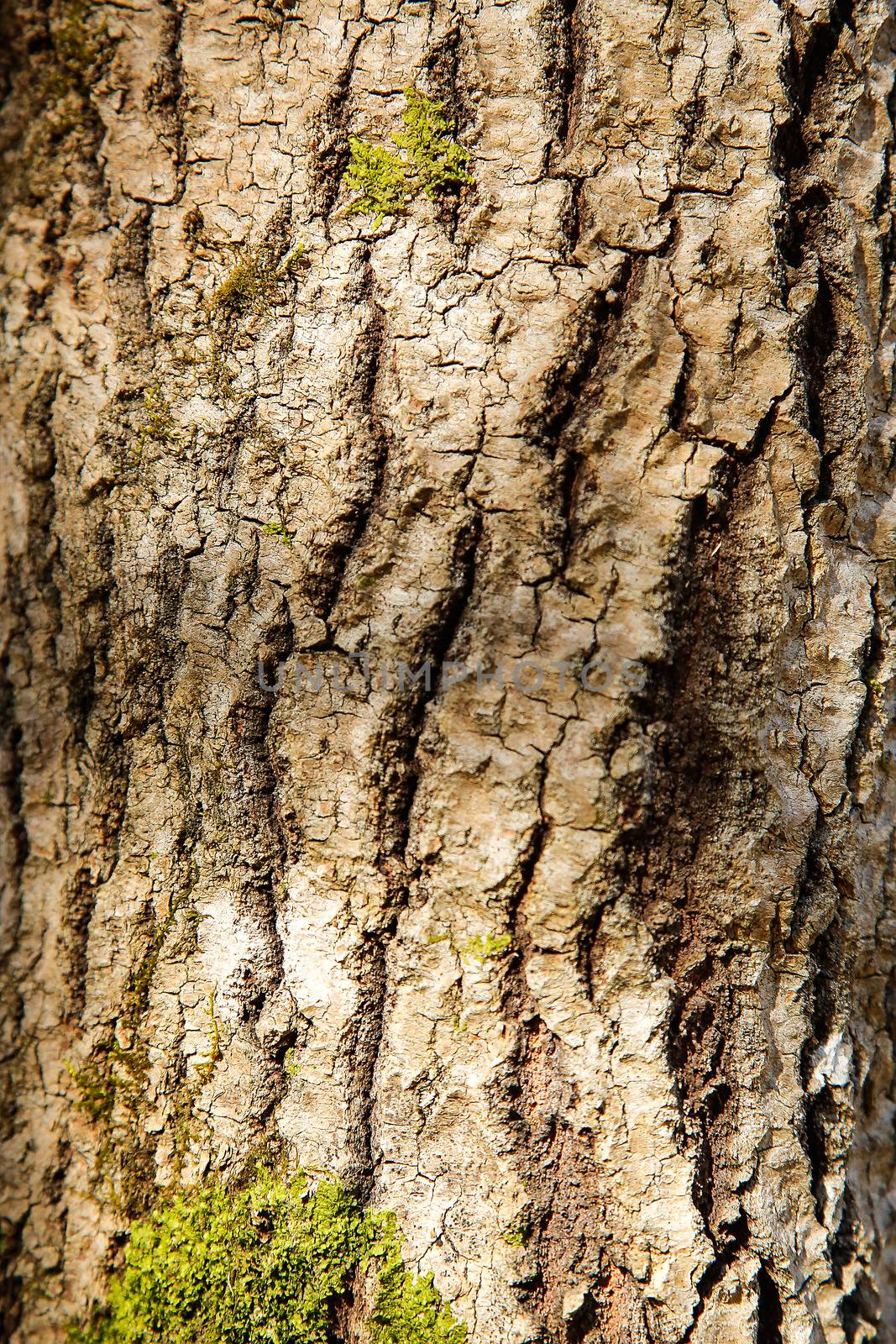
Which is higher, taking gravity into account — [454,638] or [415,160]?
[415,160]

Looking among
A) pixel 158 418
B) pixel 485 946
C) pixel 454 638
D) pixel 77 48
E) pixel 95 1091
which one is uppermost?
pixel 77 48

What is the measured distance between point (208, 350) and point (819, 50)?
89 cm

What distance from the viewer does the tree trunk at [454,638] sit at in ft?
3.14

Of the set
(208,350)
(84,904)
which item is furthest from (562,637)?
(84,904)

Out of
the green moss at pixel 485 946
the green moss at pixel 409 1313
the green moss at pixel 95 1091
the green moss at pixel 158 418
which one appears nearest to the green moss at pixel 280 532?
the green moss at pixel 158 418

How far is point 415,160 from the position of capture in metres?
0.96

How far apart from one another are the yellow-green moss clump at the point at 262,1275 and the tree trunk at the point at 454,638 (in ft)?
0.11

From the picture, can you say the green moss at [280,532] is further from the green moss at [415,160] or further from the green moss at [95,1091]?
the green moss at [95,1091]

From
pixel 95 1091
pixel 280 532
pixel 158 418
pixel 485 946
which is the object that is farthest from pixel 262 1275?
pixel 158 418

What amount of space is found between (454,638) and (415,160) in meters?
0.59

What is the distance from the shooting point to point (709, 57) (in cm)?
97

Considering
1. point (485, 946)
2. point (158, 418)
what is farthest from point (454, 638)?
point (158, 418)

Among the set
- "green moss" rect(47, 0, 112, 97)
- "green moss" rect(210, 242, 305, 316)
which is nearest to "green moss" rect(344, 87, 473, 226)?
"green moss" rect(210, 242, 305, 316)

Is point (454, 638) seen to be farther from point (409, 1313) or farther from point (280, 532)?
point (409, 1313)
